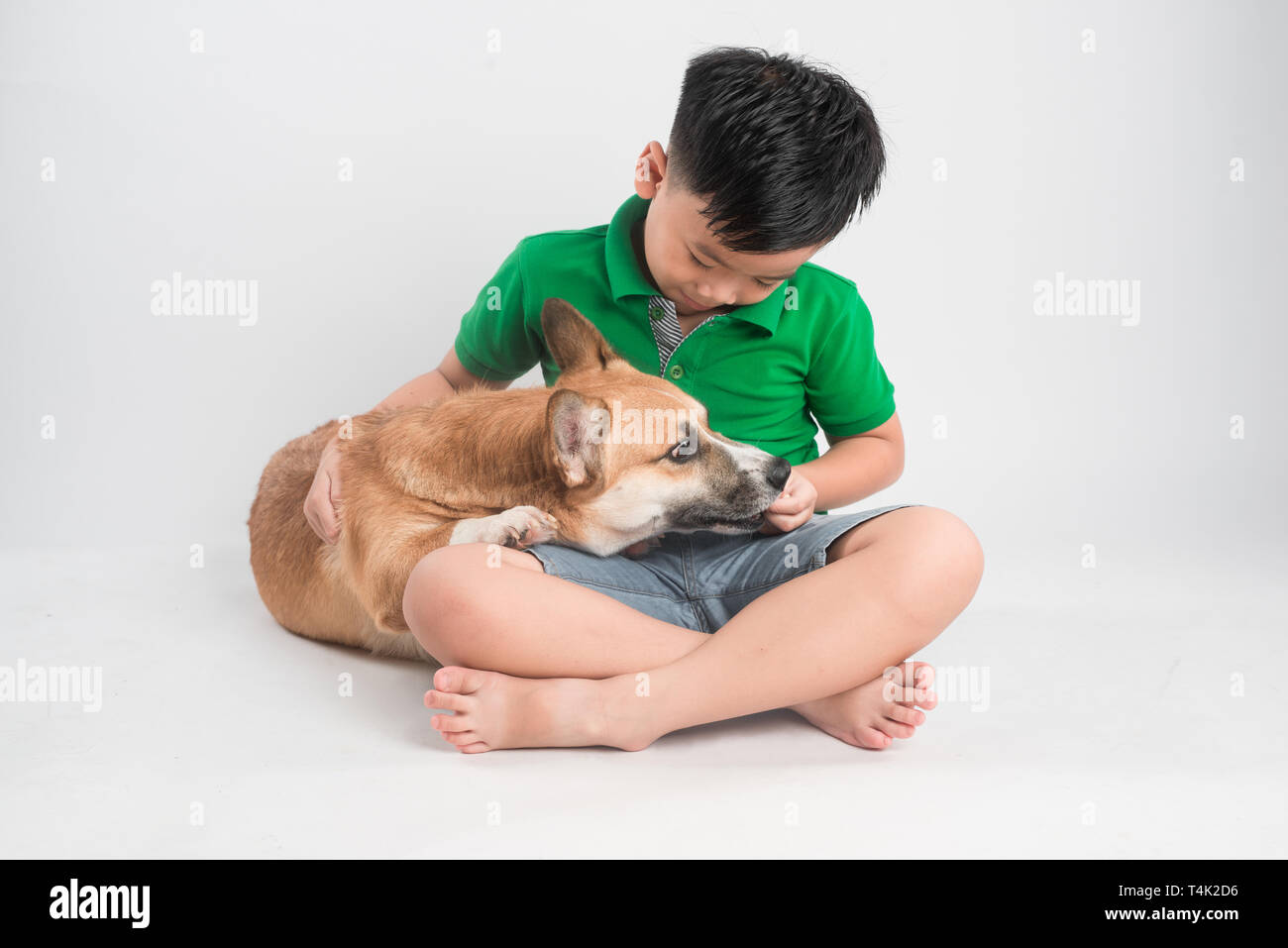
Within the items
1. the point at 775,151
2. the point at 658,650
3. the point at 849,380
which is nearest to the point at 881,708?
the point at 658,650

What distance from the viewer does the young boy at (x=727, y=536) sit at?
186 centimetres

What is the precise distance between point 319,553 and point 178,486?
4.21ft

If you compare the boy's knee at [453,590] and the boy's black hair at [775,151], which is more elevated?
the boy's black hair at [775,151]

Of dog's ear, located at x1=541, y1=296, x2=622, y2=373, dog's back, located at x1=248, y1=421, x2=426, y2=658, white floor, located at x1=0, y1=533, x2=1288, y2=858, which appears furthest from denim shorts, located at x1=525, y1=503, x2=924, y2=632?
dog's back, located at x1=248, y1=421, x2=426, y2=658

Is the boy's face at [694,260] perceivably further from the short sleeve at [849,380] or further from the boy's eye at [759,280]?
the short sleeve at [849,380]

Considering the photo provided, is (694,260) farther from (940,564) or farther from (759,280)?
(940,564)

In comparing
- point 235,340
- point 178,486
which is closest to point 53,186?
point 235,340

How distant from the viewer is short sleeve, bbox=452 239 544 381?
2521 millimetres

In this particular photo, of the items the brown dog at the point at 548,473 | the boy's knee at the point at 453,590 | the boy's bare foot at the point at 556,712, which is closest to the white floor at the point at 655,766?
the boy's bare foot at the point at 556,712

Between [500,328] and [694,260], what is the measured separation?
0.56 meters

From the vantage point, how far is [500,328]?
253 centimetres

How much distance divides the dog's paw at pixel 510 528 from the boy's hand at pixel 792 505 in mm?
413

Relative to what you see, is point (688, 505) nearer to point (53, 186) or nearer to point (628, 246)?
point (628, 246)

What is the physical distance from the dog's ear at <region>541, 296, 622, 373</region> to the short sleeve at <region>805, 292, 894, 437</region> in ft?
1.57
